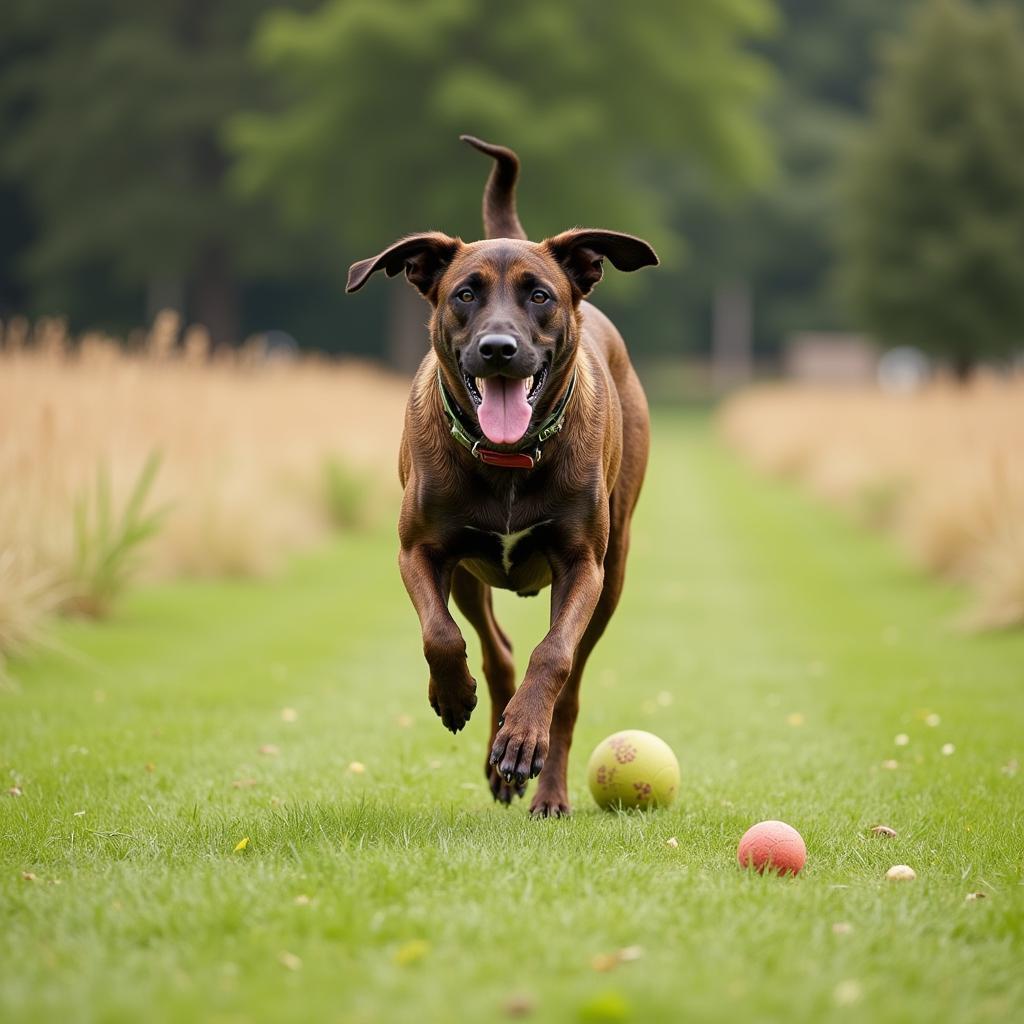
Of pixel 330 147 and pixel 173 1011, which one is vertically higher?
pixel 330 147

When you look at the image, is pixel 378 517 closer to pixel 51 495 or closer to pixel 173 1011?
pixel 51 495

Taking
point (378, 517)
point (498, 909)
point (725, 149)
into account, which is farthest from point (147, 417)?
point (725, 149)

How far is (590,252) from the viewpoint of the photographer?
586cm

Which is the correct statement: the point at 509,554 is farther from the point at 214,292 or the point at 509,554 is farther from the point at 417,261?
the point at 214,292

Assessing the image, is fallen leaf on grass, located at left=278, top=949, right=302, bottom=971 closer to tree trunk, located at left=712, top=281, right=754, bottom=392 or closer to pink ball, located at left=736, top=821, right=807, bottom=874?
pink ball, located at left=736, top=821, right=807, bottom=874

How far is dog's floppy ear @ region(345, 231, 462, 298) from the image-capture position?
5570 mm

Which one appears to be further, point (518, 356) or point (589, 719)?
point (589, 719)

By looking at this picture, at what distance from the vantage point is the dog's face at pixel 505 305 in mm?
5180

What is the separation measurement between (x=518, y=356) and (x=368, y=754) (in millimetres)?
2811

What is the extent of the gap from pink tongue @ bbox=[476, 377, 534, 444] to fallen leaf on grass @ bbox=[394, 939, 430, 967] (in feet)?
6.40

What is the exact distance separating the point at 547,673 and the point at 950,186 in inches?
1214

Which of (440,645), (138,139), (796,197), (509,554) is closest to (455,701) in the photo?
(440,645)

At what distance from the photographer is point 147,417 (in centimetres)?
1399

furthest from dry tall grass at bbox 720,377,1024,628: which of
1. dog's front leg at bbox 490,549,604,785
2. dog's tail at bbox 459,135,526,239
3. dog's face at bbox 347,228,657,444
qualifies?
dog's front leg at bbox 490,549,604,785
